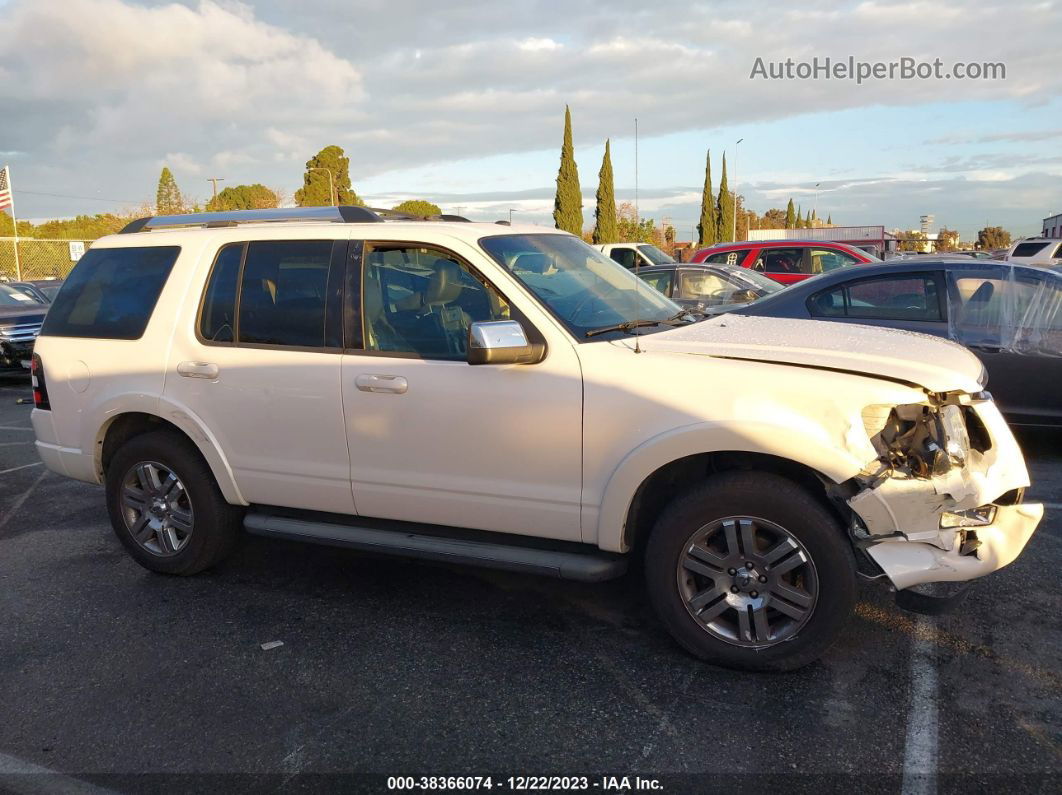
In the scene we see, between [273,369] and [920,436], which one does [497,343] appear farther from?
[920,436]

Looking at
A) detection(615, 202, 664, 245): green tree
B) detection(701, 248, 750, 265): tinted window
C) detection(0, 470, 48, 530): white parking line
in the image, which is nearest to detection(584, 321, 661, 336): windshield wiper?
detection(0, 470, 48, 530): white parking line

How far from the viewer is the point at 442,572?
4820 millimetres

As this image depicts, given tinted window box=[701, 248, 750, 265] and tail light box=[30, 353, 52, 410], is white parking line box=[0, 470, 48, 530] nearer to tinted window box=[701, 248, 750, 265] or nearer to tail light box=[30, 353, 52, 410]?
tail light box=[30, 353, 52, 410]

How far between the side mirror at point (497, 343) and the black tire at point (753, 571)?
91cm

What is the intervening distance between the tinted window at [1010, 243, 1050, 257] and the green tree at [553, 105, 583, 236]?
20899 mm

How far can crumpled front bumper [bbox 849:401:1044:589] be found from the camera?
3.24m

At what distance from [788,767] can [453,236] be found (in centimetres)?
267

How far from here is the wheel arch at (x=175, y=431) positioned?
452cm

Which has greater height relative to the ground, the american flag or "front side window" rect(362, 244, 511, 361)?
the american flag

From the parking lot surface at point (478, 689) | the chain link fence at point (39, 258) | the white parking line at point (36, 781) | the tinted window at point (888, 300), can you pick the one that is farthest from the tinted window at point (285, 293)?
the chain link fence at point (39, 258)

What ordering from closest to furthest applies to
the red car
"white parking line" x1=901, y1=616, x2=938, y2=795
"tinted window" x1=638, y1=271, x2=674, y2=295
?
"white parking line" x1=901, y1=616, x2=938, y2=795
"tinted window" x1=638, y1=271, x2=674, y2=295
the red car

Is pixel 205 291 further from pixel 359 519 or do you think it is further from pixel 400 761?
pixel 400 761

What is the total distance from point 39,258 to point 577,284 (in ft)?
91.9

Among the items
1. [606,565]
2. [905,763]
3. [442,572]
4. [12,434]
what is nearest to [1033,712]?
[905,763]
